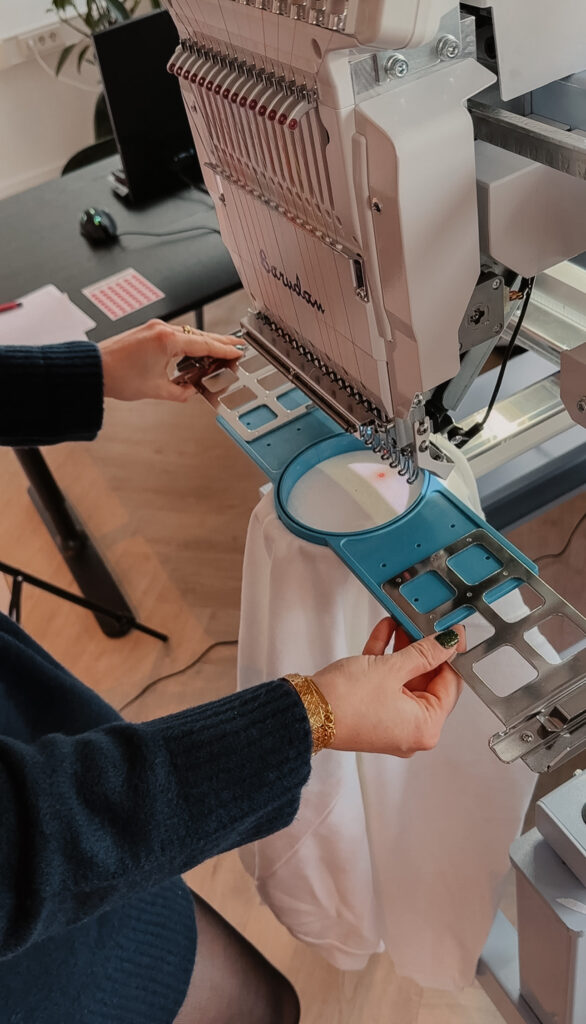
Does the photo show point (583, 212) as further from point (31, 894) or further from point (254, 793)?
point (31, 894)

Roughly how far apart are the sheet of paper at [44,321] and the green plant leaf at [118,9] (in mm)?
1782

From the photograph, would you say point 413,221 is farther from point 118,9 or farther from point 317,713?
point 118,9

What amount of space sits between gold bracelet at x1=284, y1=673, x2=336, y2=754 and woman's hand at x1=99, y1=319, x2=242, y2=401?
21.2 inches

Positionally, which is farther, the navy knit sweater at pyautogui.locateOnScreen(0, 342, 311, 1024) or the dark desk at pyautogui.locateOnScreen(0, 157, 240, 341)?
the dark desk at pyautogui.locateOnScreen(0, 157, 240, 341)

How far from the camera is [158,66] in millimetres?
1841

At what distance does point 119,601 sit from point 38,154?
2.44 meters

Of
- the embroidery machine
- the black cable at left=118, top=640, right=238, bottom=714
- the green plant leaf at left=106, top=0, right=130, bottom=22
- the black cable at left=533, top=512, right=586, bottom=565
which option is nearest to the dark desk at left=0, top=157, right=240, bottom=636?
the black cable at left=118, top=640, right=238, bottom=714

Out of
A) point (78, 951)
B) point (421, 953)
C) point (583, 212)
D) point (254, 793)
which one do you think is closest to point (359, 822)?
point (421, 953)

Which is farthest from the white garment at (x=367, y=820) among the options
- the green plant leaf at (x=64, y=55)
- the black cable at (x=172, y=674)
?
the green plant leaf at (x=64, y=55)

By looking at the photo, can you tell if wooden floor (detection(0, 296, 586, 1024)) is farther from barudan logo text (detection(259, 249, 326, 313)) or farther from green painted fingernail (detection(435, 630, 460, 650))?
barudan logo text (detection(259, 249, 326, 313))

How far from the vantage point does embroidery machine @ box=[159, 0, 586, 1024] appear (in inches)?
28.0

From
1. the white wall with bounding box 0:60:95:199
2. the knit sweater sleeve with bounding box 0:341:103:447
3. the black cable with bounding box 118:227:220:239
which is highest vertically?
the knit sweater sleeve with bounding box 0:341:103:447

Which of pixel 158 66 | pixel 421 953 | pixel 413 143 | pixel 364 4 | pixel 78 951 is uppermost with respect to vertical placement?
pixel 364 4

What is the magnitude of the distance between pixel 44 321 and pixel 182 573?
2.56 ft
